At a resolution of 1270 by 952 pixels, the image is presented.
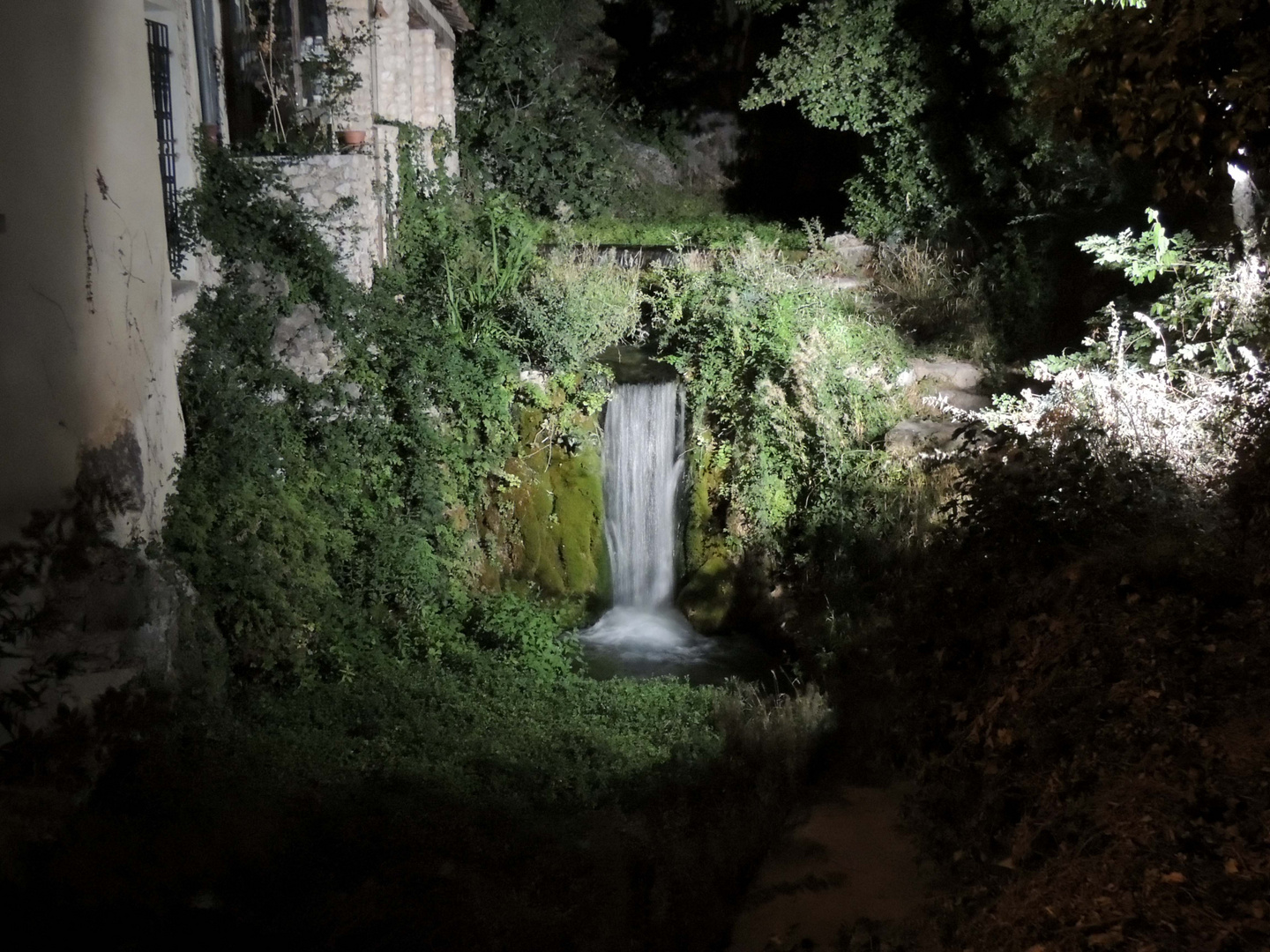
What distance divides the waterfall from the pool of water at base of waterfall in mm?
231

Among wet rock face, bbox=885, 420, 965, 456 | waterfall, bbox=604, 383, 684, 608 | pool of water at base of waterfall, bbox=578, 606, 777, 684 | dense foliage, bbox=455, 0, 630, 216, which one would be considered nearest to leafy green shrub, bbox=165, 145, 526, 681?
waterfall, bbox=604, 383, 684, 608

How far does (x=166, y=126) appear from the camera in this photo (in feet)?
26.6

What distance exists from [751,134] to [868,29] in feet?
19.5

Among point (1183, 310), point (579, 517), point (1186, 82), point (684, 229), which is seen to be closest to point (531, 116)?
point (684, 229)

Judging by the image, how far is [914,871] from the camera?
457 cm

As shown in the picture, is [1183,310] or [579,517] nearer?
[1183,310]

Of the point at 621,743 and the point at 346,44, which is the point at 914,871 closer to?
the point at 621,743

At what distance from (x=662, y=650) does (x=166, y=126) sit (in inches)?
243

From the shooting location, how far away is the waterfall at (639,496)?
416 inches

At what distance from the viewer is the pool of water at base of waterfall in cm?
943

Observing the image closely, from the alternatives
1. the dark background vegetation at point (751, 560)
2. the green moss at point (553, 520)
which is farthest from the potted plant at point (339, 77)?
the green moss at point (553, 520)

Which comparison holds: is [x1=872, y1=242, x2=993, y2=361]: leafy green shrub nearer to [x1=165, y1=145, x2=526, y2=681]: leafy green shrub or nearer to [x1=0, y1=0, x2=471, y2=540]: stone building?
[x1=165, y1=145, x2=526, y2=681]: leafy green shrub

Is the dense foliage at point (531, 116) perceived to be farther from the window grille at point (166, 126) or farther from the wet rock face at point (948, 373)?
the window grille at point (166, 126)

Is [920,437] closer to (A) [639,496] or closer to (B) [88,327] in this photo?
(A) [639,496]
